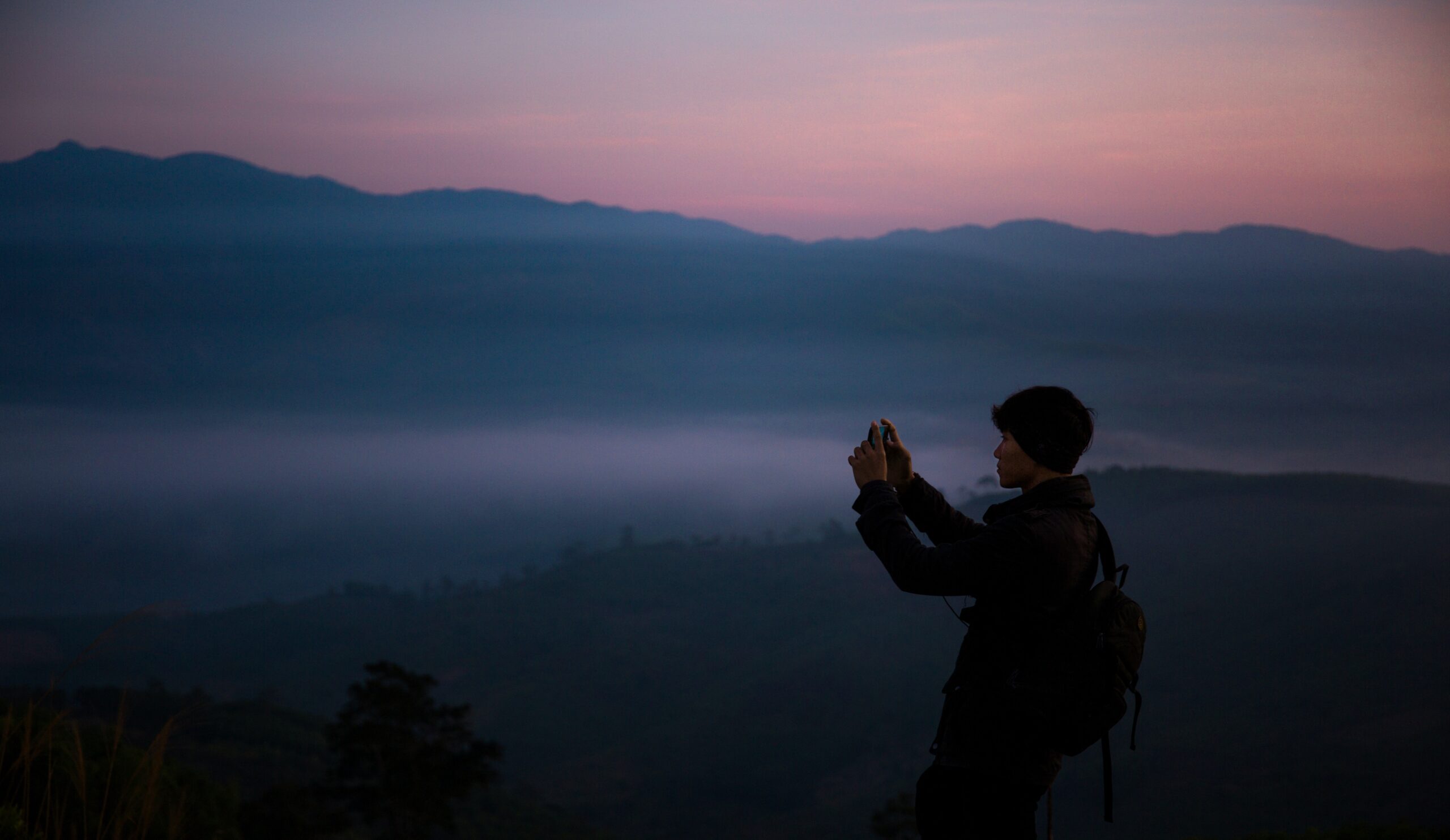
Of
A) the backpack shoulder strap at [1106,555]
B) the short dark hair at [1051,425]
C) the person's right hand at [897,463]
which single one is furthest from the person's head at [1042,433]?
the person's right hand at [897,463]

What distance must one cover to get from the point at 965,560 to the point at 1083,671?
43 cm

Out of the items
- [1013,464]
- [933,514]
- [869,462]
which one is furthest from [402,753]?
[1013,464]

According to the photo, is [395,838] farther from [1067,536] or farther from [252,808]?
[1067,536]

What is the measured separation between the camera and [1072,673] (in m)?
2.55

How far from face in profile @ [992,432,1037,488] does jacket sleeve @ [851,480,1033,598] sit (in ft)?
0.76

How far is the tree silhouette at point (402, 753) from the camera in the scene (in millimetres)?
22453

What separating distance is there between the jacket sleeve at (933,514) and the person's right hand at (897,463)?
0.08 feet

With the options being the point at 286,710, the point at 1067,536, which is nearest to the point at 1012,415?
the point at 1067,536

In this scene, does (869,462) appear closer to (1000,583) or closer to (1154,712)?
(1000,583)

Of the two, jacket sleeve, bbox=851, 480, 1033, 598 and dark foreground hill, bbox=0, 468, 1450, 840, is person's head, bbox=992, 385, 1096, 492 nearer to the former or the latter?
jacket sleeve, bbox=851, 480, 1033, 598

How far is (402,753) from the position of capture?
2259 centimetres

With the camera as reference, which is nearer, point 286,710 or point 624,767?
point 286,710

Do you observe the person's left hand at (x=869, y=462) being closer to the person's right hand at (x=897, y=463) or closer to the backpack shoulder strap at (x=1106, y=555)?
the person's right hand at (x=897, y=463)

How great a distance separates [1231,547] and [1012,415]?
8615 inches
